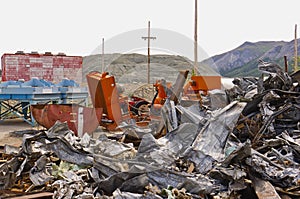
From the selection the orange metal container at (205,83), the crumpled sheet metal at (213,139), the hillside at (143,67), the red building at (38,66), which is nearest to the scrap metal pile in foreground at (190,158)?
the crumpled sheet metal at (213,139)

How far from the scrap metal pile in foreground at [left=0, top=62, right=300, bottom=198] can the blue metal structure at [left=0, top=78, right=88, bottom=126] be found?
560 cm

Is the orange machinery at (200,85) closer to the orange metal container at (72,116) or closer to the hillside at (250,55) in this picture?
the orange metal container at (72,116)

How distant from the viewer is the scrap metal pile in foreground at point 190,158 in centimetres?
295

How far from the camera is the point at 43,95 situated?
34.0 feet

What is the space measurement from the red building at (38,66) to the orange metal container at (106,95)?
10.9 meters

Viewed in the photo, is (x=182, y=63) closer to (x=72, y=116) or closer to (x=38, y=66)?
(x=72, y=116)

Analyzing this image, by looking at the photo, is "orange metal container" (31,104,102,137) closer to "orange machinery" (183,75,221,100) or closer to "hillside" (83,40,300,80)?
"hillside" (83,40,300,80)

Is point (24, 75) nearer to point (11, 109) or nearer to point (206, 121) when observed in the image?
point (11, 109)

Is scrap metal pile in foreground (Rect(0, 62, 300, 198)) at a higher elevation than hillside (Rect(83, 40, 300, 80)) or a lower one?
lower

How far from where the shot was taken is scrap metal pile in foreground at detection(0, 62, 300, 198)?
2949mm

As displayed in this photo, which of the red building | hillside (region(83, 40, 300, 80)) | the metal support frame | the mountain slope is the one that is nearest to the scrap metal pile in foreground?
hillside (region(83, 40, 300, 80))

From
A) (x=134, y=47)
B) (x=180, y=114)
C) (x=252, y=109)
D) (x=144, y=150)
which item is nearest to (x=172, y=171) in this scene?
(x=144, y=150)

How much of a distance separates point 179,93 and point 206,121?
1485 millimetres

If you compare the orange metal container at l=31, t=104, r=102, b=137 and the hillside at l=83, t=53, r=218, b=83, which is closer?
the orange metal container at l=31, t=104, r=102, b=137
